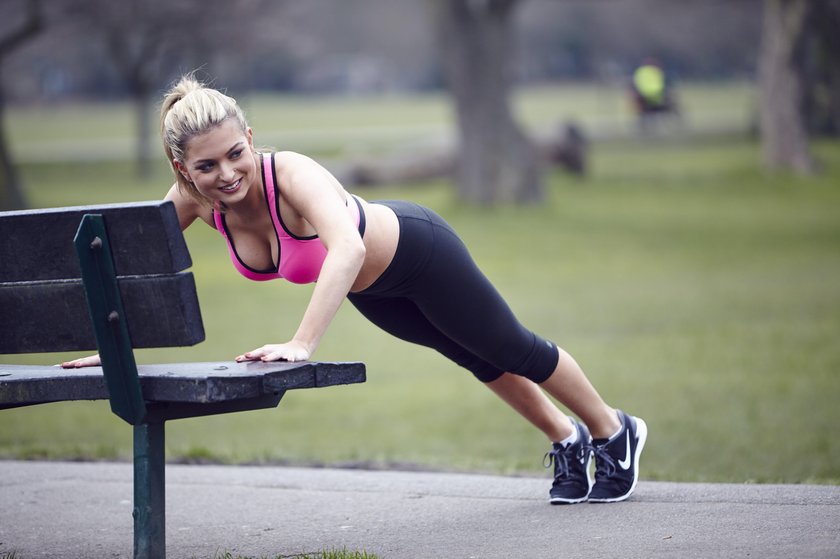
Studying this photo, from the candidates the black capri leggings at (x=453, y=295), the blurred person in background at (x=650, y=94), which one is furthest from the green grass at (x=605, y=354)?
the blurred person in background at (x=650, y=94)

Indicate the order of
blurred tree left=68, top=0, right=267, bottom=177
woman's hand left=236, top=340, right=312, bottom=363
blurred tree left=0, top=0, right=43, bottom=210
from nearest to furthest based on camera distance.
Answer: woman's hand left=236, top=340, right=312, bottom=363 → blurred tree left=0, top=0, right=43, bottom=210 → blurred tree left=68, top=0, right=267, bottom=177

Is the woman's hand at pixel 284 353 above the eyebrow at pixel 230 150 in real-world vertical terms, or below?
below

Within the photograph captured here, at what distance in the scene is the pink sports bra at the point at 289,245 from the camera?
3.54 metres

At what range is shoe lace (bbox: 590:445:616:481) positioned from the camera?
4.20m

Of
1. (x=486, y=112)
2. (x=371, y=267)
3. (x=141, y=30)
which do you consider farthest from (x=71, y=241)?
(x=141, y=30)

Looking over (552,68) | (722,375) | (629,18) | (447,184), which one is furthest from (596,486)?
(552,68)

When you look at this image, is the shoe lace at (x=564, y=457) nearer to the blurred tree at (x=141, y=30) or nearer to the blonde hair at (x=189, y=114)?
the blonde hair at (x=189, y=114)

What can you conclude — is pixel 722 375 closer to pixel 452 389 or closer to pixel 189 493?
pixel 452 389

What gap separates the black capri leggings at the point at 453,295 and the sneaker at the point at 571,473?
395 mm

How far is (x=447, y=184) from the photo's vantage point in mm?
24672

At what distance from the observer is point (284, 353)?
10.6ft

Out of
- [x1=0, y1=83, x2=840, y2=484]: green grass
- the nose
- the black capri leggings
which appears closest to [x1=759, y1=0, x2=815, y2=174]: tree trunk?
[x1=0, y1=83, x2=840, y2=484]: green grass

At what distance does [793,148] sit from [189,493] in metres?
21.8

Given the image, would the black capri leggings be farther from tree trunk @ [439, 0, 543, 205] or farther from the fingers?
tree trunk @ [439, 0, 543, 205]
